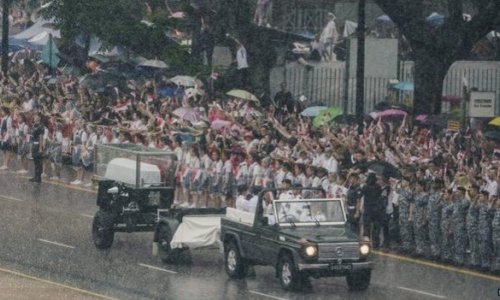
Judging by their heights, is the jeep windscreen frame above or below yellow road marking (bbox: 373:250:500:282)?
above

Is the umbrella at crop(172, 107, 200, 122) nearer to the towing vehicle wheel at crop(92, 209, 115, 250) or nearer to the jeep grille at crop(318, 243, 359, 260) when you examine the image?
the towing vehicle wheel at crop(92, 209, 115, 250)

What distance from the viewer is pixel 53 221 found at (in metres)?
33.9

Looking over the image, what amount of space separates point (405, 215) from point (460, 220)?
69.6 inches

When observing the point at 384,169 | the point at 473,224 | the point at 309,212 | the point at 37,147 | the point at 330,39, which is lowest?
the point at 473,224

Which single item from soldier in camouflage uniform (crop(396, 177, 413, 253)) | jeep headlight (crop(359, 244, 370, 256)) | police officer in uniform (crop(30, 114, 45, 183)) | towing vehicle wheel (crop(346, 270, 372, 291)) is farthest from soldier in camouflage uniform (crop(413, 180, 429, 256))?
police officer in uniform (crop(30, 114, 45, 183))

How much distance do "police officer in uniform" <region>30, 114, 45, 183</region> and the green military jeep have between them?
45.3 feet

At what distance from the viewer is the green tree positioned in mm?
41406

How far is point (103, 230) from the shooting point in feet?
98.1

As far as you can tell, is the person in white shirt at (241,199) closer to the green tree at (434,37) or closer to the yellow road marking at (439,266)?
the yellow road marking at (439,266)

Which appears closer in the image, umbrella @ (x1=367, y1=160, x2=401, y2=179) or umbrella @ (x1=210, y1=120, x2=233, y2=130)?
umbrella @ (x1=367, y1=160, x2=401, y2=179)

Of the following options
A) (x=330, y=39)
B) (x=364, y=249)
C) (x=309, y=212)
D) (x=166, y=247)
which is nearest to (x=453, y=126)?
(x=166, y=247)

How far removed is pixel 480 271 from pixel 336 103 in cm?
2058

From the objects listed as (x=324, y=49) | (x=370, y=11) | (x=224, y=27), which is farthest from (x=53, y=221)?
(x=370, y=11)

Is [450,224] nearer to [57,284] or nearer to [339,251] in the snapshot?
[339,251]
